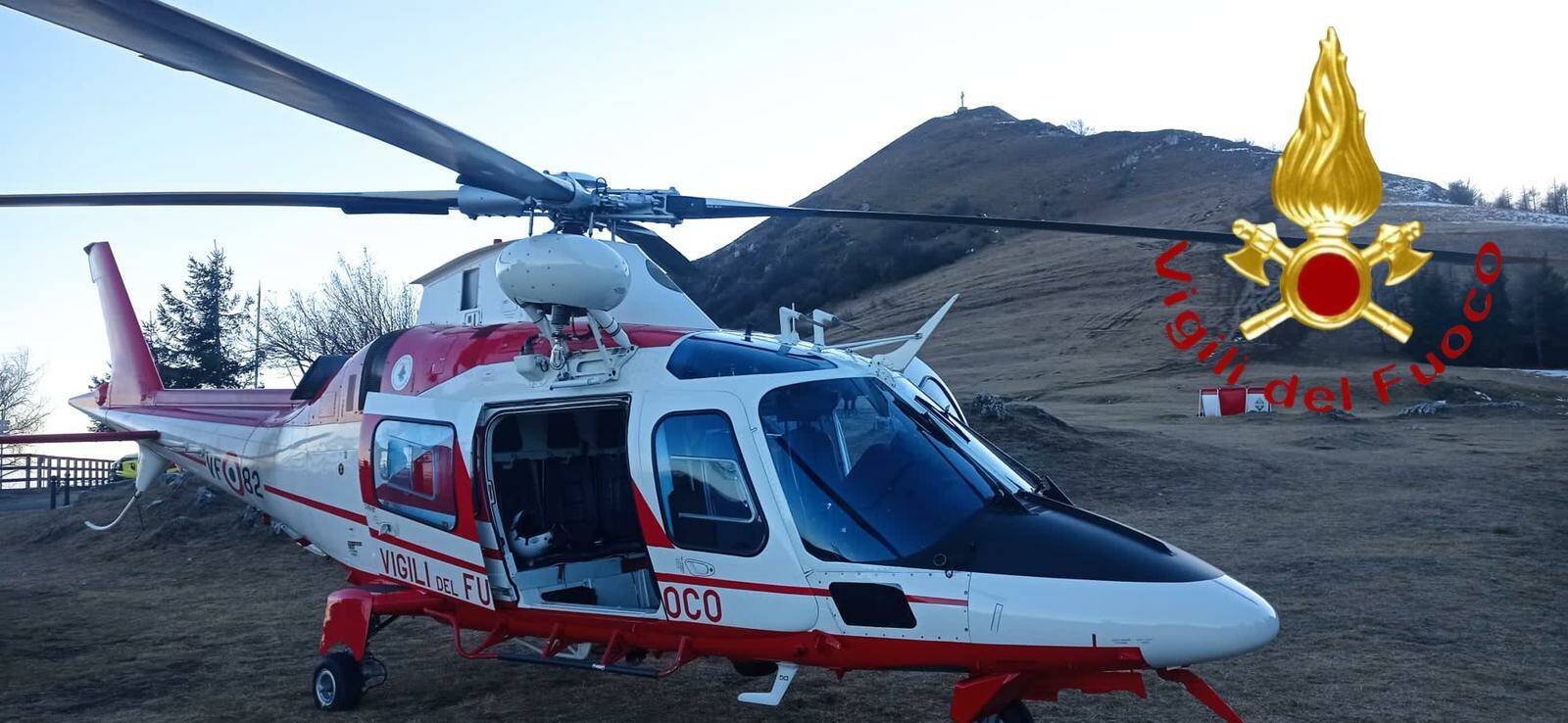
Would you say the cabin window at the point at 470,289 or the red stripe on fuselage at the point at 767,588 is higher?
the cabin window at the point at 470,289

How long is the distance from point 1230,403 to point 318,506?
81.6ft

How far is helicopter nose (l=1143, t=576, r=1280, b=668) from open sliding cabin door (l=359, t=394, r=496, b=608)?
13.4ft

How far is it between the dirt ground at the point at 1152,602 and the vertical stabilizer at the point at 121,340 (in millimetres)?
2338

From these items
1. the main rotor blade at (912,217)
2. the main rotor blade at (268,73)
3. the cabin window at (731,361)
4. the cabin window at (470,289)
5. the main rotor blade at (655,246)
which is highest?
the main rotor blade at (268,73)

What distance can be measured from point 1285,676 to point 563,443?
5.05 metres

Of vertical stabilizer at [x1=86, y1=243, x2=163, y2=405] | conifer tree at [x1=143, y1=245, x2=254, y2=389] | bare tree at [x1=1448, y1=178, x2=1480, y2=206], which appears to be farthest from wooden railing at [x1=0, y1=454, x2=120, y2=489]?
bare tree at [x1=1448, y1=178, x2=1480, y2=206]

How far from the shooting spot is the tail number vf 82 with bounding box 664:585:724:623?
5.76 m

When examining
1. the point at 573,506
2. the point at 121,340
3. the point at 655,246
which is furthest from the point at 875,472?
the point at 121,340

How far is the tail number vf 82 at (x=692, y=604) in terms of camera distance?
5758mm

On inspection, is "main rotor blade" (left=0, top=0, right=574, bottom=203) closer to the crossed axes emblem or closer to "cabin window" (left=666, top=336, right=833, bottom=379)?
"cabin window" (left=666, top=336, right=833, bottom=379)

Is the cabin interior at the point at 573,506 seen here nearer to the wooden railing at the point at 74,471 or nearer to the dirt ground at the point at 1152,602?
the dirt ground at the point at 1152,602

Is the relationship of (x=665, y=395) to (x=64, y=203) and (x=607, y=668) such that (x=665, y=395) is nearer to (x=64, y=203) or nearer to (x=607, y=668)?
(x=607, y=668)

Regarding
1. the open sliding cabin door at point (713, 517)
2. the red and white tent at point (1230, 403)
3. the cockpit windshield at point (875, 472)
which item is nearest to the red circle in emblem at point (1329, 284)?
the red and white tent at point (1230, 403)

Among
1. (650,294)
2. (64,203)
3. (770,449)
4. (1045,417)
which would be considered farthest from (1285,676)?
(1045,417)
